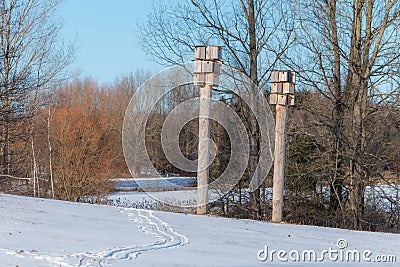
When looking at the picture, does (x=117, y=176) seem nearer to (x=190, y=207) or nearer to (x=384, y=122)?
(x=190, y=207)

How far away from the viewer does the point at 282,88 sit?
919 cm

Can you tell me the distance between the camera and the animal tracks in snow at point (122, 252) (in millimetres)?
4359

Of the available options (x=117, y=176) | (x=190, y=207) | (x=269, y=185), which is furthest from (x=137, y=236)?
(x=117, y=176)

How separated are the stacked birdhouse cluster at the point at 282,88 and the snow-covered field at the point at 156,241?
92.0 inches

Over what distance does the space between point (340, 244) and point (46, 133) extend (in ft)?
52.9

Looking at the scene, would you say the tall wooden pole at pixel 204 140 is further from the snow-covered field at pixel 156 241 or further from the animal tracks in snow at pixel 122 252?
the animal tracks in snow at pixel 122 252

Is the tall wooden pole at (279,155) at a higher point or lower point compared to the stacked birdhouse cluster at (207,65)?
lower

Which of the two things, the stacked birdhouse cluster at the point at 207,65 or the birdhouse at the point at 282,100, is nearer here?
the stacked birdhouse cluster at the point at 207,65

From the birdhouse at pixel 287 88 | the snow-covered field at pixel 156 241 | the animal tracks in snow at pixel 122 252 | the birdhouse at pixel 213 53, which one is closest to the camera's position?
the animal tracks in snow at pixel 122 252

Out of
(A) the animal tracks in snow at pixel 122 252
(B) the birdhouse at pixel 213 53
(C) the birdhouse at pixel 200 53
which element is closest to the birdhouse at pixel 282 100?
(B) the birdhouse at pixel 213 53

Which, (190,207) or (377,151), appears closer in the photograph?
(377,151)

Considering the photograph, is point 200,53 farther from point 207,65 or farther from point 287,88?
point 287,88

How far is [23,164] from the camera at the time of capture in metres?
20.1

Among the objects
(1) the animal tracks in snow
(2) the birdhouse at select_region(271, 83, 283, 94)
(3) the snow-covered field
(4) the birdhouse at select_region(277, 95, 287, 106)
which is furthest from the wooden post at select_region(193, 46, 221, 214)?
(1) the animal tracks in snow
